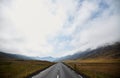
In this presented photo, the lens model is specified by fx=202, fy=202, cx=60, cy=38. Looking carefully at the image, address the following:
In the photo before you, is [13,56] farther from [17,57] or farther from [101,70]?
[101,70]

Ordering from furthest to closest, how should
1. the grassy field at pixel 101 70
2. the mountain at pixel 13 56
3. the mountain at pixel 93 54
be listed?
the mountain at pixel 93 54 < the grassy field at pixel 101 70 < the mountain at pixel 13 56

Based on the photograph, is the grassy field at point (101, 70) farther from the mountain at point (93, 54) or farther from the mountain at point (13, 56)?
the mountain at point (13, 56)

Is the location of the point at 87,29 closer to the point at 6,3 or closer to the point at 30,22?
the point at 30,22

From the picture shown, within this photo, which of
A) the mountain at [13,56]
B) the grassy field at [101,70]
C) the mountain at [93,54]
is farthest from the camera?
the mountain at [93,54]

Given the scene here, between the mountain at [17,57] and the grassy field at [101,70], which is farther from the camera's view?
the grassy field at [101,70]

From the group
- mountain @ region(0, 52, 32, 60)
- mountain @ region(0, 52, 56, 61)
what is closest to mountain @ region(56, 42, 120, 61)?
mountain @ region(0, 52, 56, 61)

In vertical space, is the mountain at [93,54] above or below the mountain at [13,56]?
above

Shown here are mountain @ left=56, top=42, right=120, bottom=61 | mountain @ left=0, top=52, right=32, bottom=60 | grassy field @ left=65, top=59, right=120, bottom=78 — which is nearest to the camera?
mountain @ left=0, top=52, right=32, bottom=60

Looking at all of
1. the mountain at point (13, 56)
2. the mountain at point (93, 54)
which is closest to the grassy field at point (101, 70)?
the mountain at point (93, 54)

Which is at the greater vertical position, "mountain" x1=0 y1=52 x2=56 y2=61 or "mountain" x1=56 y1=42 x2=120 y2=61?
"mountain" x1=56 y1=42 x2=120 y2=61

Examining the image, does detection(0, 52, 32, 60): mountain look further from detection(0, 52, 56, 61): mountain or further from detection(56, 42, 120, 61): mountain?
detection(56, 42, 120, 61): mountain

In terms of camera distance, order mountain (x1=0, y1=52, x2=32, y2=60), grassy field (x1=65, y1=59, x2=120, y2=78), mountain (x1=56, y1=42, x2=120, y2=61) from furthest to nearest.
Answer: mountain (x1=56, y1=42, x2=120, y2=61) → grassy field (x1=65, y1=59, x2=120, y2=78) → mountain (x1=0, y1=52, x2=32, y2=60)

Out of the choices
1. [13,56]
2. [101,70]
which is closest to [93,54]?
[101,70]

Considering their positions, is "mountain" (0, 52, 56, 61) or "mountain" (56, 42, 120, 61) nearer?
"mountain" (0, 52, 56, 61)
